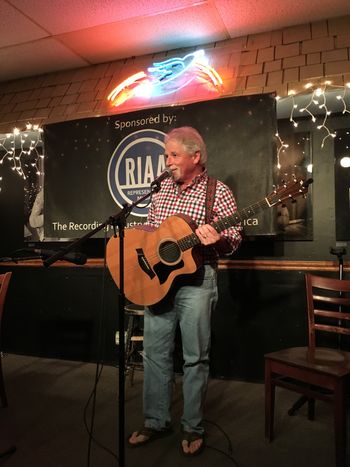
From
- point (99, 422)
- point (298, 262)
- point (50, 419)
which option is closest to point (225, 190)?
point (298, 262)

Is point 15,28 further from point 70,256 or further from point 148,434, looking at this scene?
point 148,434

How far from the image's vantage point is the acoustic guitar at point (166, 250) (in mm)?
1972

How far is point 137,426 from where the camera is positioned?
236 centimetres

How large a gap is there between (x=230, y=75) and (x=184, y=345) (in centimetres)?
228

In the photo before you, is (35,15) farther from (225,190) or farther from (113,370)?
(113,370)

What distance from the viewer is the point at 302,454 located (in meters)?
2.03

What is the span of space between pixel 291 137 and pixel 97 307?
7.56 feet

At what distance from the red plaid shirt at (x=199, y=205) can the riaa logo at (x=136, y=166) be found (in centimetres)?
110

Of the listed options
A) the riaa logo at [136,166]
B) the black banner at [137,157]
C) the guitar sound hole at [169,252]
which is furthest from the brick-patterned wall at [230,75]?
the guitar sound hole at [169,252]

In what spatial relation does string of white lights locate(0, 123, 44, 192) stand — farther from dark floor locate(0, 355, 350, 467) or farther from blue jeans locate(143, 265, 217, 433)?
blue jeans locate(143, 265, 217, 433)

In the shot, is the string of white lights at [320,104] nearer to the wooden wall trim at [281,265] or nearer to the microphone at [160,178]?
the wooden wall trim at [281,265]

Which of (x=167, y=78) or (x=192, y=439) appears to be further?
(x=167, y=78)

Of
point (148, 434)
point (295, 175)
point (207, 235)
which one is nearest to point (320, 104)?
point (295, 175)

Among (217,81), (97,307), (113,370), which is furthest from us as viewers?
(97,307)
